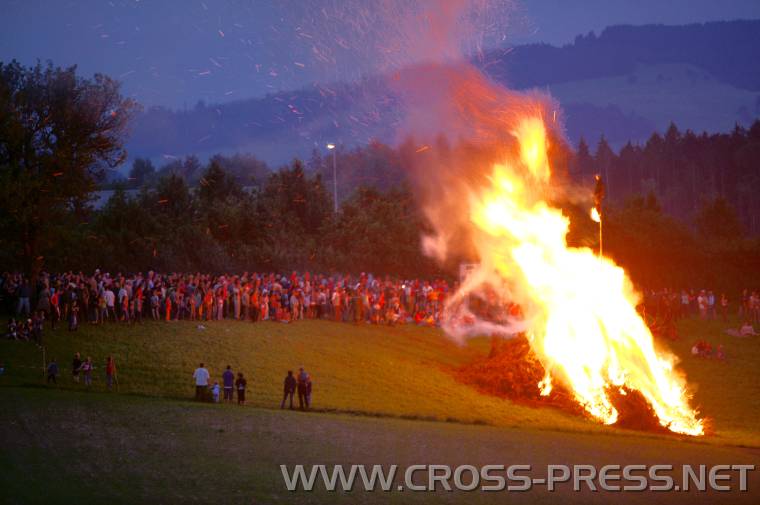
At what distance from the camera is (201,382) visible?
30.1 meters

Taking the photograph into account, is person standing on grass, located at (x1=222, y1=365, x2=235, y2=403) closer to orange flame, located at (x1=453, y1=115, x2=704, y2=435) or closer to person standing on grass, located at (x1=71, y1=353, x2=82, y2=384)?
person standing on grass, located at (x1=71, y1=353, x2=82, y2=384)

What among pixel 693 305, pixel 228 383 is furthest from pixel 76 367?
pixel 693 305

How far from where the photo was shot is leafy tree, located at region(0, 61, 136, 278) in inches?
1591

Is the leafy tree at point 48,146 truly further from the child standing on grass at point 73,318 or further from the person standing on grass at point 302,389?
the person standing on grass at point 302,389

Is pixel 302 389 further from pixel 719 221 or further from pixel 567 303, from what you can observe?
pixel 719 221

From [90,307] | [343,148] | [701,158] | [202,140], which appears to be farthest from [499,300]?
[701,158]

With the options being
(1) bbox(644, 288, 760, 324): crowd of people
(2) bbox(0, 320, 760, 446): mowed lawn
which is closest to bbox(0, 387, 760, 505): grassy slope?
(2) bbox(0, 320, 760, 446): mowed lawn

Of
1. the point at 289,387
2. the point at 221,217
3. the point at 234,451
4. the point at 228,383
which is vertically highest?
the point at 221,217

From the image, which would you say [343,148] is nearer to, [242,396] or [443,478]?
[242,396]

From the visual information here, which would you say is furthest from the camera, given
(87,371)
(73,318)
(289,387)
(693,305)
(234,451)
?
(693,305)

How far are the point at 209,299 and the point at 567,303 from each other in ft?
54.7

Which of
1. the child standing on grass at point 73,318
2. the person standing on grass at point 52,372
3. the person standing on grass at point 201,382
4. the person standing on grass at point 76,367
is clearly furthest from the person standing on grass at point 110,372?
the child standing on grass at point 73,318

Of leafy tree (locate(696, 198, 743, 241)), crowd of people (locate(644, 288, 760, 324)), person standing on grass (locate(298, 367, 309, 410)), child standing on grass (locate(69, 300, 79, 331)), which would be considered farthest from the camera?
leafy tree (locate(696, 198, 743, 241))

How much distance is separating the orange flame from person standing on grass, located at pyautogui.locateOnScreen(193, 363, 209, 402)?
45.8 ft
